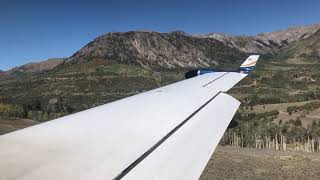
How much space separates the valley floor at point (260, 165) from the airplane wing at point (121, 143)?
13.0 meters

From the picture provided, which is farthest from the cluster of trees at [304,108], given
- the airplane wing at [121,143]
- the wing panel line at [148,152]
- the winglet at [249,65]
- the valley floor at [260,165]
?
the wing panel line at [148,152]

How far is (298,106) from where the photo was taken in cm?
12762

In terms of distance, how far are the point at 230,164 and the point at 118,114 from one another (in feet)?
56.0

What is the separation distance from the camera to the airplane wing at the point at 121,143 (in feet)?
9.57

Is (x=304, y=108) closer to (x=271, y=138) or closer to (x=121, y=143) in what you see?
(x=271, y=138)

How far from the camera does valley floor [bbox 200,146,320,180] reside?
19234 millimetres

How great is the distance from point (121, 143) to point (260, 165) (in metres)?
18.5

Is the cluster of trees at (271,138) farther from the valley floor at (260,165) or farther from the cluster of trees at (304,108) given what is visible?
the cluster of trees at (304,108)

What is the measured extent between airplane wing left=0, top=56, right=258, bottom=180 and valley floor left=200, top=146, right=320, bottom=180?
13021mm

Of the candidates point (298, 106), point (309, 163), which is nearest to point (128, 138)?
point (309, 163)

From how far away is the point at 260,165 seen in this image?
21.2m

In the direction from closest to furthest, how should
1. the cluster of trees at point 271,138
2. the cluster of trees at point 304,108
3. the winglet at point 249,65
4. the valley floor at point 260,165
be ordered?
the winglet at point 249,65
the valley floor at point 260,165
the cluster of trees at point 271,138
the cluster of trees at point 304,108

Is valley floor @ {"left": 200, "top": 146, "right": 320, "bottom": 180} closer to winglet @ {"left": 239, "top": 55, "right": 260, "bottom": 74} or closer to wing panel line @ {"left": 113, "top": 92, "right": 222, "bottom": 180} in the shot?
winglet @ {"left": 239, "top": 55, "right": 260, "bottom": 74}

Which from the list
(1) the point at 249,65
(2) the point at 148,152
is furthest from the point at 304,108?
(2) the point at 148,152
